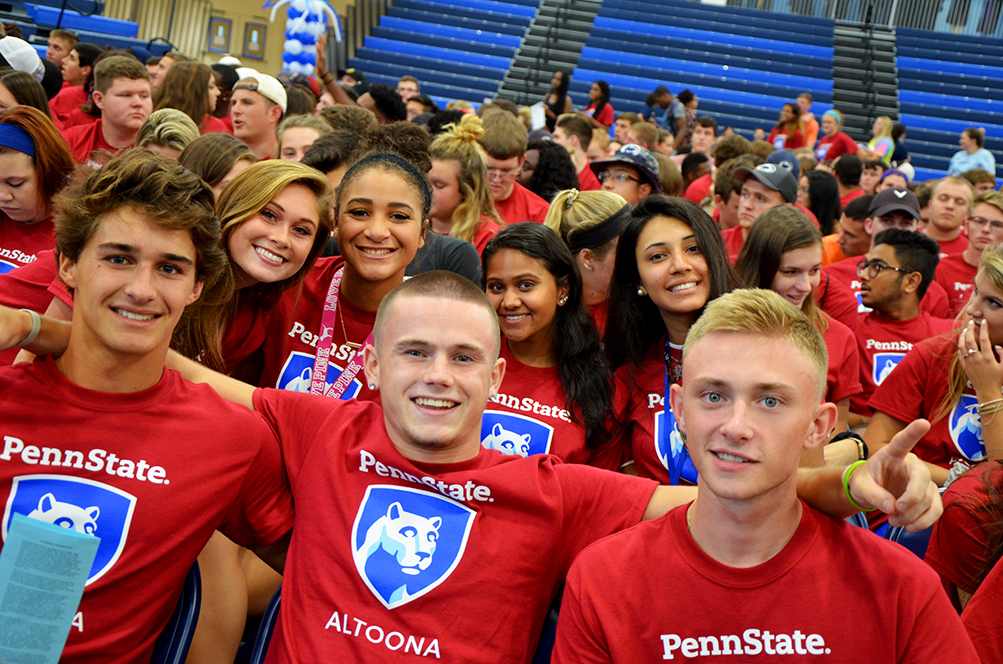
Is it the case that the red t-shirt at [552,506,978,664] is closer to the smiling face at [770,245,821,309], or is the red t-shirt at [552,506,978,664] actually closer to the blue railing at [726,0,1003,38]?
the smiling face at [770,245,821,309]

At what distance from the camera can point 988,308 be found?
3.17 meters

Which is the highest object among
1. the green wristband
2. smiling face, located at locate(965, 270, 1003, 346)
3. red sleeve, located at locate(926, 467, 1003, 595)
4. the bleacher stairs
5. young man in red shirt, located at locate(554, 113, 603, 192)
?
the bleacher stairs

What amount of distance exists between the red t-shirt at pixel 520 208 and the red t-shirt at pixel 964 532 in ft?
11.4

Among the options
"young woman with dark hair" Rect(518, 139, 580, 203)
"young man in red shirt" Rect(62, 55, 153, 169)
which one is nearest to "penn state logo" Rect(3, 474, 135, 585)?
"young man in red shirt" Rect(62, 55, 153, 169)

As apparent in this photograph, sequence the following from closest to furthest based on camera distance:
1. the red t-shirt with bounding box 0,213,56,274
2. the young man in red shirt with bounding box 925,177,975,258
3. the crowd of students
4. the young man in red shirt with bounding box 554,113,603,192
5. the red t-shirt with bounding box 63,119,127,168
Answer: the crowd of students < the red t-shirt with bounding box 0,213,56,274 < the red t-shirt with bounding box 63,119,127,168 < the young man in red shirt with bounding box 925,177,975,258 < the young man in red shirt with bounding box 554,113,603,192

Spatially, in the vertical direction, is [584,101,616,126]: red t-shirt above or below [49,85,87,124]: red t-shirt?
above

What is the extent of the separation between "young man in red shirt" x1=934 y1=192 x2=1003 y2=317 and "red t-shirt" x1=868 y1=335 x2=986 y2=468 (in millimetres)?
2249

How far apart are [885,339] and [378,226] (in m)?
2.62

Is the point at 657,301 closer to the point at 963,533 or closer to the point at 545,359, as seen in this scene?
the point at 545,359

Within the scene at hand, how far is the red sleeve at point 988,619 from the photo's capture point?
6.21 ft

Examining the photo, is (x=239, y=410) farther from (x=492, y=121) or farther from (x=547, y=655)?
(x=492, y=121)

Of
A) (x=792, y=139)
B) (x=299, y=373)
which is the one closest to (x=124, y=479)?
(x=299, y=373)

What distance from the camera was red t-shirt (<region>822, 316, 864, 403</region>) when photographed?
356cm

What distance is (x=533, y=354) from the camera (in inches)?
118
